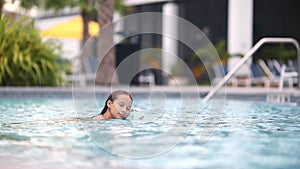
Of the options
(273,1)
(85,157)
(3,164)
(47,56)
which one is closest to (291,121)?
(85,157)

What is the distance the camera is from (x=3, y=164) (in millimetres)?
4043

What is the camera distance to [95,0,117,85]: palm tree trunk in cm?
1426

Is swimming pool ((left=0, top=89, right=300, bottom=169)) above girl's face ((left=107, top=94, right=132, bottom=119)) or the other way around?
the other way around

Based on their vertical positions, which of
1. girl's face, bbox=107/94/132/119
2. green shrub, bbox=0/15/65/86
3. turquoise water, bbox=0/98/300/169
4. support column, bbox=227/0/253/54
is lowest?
turquoise water, bbox=0/98/300/169

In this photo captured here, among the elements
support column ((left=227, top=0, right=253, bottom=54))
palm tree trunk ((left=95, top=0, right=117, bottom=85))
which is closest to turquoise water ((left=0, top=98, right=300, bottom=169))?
palm tree trunk ((left=95, top=0, right=117, bottom=85))

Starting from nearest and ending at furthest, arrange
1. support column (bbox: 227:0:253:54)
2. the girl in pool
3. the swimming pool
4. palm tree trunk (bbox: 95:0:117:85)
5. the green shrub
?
the swimming pool → the girl in pool → the green shrub → palm tree trunk (bbox: 95:0:117:85) → support column (bbox: 227:0:253:54)

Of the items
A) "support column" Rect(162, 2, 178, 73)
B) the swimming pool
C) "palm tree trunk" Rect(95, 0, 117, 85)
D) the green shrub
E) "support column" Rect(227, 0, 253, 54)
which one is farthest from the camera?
"support column" Rect(162, 2, 178, 73)

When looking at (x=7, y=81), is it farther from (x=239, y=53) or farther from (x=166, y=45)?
(x=166, y=45)

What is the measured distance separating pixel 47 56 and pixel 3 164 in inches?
392

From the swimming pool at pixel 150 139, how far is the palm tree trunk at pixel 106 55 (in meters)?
4.81

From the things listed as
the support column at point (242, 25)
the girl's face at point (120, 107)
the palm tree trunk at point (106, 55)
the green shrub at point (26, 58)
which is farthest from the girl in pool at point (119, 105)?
the support column at point (242, 25)

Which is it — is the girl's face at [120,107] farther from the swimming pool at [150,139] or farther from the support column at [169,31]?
the support column at [169,31]

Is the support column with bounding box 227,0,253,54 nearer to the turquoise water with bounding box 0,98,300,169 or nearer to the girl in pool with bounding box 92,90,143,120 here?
the turquoise water with bounding box 0,98,300,169

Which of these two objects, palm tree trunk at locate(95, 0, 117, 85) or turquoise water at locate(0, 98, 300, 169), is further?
palm tree trunk at locate(95, 0, 117, 85)
